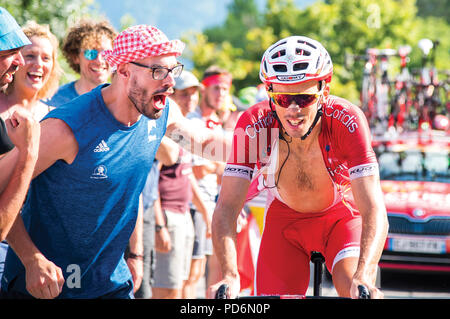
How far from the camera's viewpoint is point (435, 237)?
31.2 ft

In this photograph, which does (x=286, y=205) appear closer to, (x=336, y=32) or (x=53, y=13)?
(x=53, y=13)

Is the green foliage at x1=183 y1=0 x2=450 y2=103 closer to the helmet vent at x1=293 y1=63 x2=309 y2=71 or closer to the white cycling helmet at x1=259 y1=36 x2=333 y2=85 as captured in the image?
the white cycling helmet at x1=259 y1=36 x2=333 y2=85

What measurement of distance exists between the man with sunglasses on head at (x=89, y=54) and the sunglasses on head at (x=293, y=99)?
213 centimetres

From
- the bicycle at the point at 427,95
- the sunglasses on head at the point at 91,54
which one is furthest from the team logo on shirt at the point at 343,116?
the bicycle at the point at 427,95

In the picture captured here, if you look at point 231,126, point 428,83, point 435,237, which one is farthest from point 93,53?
point 428,83

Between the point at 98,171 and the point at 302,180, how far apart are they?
1462mm

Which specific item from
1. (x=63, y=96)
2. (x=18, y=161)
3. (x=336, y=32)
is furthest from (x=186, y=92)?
(x=336, y=32)

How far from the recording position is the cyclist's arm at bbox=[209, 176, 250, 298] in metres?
3.63

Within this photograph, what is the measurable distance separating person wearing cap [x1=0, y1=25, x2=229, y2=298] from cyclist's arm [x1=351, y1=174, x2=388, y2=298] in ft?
4.18

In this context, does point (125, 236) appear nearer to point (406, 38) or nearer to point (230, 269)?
point (230, 269)

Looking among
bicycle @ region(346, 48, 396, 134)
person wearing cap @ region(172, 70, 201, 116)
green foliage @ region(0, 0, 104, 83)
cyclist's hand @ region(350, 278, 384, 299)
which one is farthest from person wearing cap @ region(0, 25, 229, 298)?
bicycle @ region(346, 48, 396, 134)

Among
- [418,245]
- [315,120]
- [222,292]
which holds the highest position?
[315,120]

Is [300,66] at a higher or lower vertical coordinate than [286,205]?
higher

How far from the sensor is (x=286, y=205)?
5023mm
